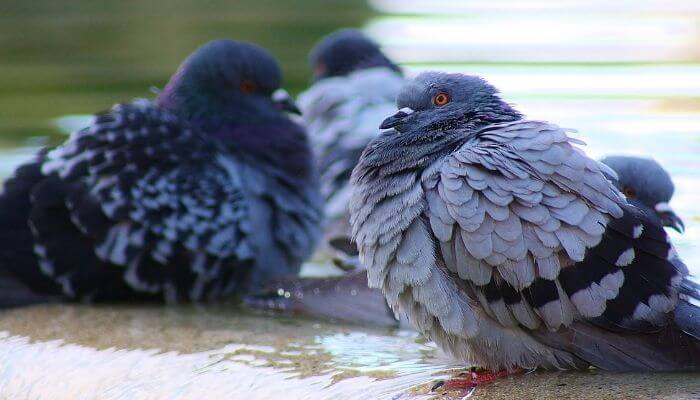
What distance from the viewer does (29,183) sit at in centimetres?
616

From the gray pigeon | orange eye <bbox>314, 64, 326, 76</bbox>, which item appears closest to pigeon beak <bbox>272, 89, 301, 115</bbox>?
orange eye <bbox>314, 64, 326, 76</bbox>

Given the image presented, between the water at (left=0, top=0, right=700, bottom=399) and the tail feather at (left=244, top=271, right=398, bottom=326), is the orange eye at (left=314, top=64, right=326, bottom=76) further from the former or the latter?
the tail feather at (left=244, top=271, right=398, bottom=326)

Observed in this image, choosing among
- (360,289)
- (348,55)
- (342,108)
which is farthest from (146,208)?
(348,55)

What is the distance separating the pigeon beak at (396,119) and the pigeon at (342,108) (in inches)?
85.5

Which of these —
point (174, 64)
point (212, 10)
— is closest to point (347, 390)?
point (174, 64)

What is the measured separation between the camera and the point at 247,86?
6902 mm

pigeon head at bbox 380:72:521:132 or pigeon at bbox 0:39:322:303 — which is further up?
pigeon head at bbox 380:72:521:132

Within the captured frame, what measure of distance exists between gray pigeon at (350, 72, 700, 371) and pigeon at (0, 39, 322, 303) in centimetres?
211

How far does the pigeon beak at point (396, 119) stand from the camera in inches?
175

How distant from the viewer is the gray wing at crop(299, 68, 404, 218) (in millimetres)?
7719

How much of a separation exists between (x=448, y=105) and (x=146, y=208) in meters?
2.11

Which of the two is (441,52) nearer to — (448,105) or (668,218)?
(668,218)

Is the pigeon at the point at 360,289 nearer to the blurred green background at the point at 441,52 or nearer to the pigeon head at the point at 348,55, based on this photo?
the blurred green background at the point at 441,52

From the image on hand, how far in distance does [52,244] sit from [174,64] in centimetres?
705
